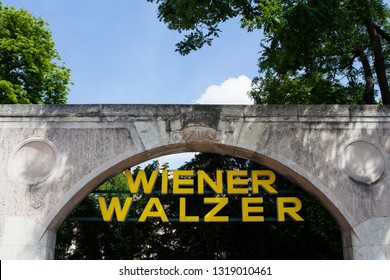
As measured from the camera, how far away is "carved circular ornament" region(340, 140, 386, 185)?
8.04 metres

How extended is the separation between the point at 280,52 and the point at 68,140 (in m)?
4.79

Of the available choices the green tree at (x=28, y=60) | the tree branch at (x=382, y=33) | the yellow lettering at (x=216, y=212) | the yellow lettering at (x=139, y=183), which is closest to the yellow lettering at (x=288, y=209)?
the yellow lettering at (x=216, y=212)

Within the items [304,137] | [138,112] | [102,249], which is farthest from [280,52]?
[102,249]

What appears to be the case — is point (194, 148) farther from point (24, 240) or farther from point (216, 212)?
point (24, 240)

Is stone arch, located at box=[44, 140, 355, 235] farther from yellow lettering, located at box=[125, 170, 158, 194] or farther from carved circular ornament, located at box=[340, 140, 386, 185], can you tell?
carved circular ornament, located at box=[340, 140, 386, 185]

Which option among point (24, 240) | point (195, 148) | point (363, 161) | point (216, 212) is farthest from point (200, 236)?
point (24, 240)

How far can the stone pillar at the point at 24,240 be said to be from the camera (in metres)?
7.41

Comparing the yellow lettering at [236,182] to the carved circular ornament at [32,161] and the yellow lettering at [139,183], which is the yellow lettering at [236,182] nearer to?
the yellow lettering at [139,183]

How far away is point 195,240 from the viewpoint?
44.2 feet

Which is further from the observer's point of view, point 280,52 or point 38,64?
point 38,64

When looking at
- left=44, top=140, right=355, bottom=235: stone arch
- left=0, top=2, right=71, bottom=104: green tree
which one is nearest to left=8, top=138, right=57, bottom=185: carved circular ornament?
left=44, top=140, right=355, bottom=235: stone arch

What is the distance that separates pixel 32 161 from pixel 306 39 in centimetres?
629

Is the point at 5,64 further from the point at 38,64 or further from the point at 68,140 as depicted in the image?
the point at 68,140
